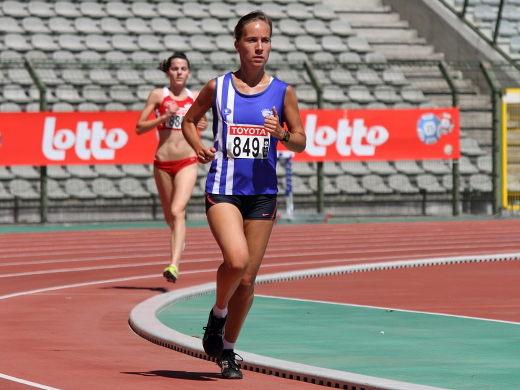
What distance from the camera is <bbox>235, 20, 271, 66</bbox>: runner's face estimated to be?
6.29m

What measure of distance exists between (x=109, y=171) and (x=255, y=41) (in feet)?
57.6

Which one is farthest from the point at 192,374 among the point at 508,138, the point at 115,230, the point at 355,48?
the point at 355,48

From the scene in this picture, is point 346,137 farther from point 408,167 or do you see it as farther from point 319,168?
point 408,167

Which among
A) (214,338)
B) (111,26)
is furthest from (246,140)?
(111,26)

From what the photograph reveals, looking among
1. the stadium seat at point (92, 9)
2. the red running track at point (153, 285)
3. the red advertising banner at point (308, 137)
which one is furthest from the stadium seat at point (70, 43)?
the red running track at point (153, 285)

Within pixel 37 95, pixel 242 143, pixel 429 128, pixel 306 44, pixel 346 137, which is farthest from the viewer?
pixel 306 44

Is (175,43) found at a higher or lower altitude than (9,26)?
lower

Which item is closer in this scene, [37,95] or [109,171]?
[109,171]

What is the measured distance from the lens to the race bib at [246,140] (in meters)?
6.36

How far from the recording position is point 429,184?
2536 cm

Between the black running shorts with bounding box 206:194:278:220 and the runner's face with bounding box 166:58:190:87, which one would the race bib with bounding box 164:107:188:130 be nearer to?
the runner's face with bounding box 166:58:190:87

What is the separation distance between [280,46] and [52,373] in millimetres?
21579

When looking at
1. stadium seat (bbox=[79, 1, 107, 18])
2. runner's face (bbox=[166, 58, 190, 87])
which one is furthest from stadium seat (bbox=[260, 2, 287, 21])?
runner's face (bbox=[166, 58, 190, 87])

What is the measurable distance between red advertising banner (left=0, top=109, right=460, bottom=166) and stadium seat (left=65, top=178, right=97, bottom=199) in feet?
1.71
